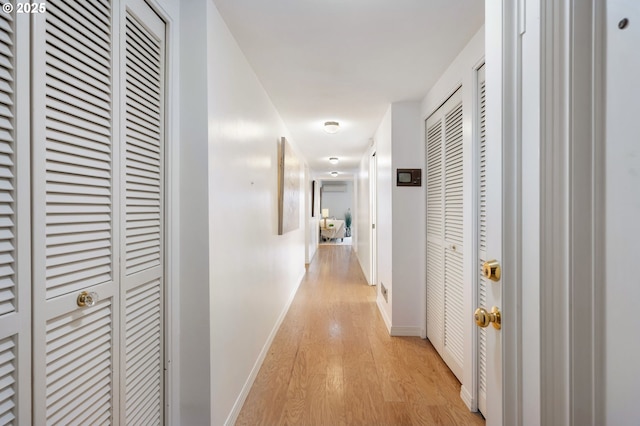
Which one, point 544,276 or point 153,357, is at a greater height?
point 544,276

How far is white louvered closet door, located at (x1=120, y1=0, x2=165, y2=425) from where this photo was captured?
108 cm

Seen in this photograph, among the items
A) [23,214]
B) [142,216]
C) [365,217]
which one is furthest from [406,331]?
[365,217]

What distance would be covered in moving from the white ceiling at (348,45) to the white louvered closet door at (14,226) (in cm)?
109

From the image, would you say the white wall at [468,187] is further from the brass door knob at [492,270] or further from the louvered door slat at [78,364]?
the louvered door slat at [78,364]

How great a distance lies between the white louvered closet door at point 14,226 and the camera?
669mm

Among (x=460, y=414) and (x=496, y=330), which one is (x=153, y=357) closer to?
(x=496, y=330)

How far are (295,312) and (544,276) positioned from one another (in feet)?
10.8

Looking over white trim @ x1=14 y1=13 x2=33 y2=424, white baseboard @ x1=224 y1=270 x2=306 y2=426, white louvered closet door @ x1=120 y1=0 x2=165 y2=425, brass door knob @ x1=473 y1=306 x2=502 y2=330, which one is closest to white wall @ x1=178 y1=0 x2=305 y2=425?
white baseboard @ x1=224 y1=270 x2=306 y2=426

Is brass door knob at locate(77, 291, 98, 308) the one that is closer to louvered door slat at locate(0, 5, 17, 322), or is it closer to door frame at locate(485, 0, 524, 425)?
louvered door slat at locate(0, 5, 17, 322)

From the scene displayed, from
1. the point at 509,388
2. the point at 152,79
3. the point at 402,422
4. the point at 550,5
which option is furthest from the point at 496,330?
the point at 152,79

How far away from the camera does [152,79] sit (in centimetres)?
127

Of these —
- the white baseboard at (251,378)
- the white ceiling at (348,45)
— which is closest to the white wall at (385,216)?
the white ceiling at (348,45)

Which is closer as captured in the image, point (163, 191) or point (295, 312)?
point (163, 191)

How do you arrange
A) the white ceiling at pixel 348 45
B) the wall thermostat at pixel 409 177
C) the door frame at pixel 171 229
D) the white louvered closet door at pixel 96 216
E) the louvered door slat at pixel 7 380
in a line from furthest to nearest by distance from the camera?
1. the wall thermostat at pixel 409 177
2. the white ceiling at pixel 348 45
3. the door frame at pixel 171 229
4. the white louvered closet door at pixel 96 216
5. the louvered door slat at pixel 7 380
